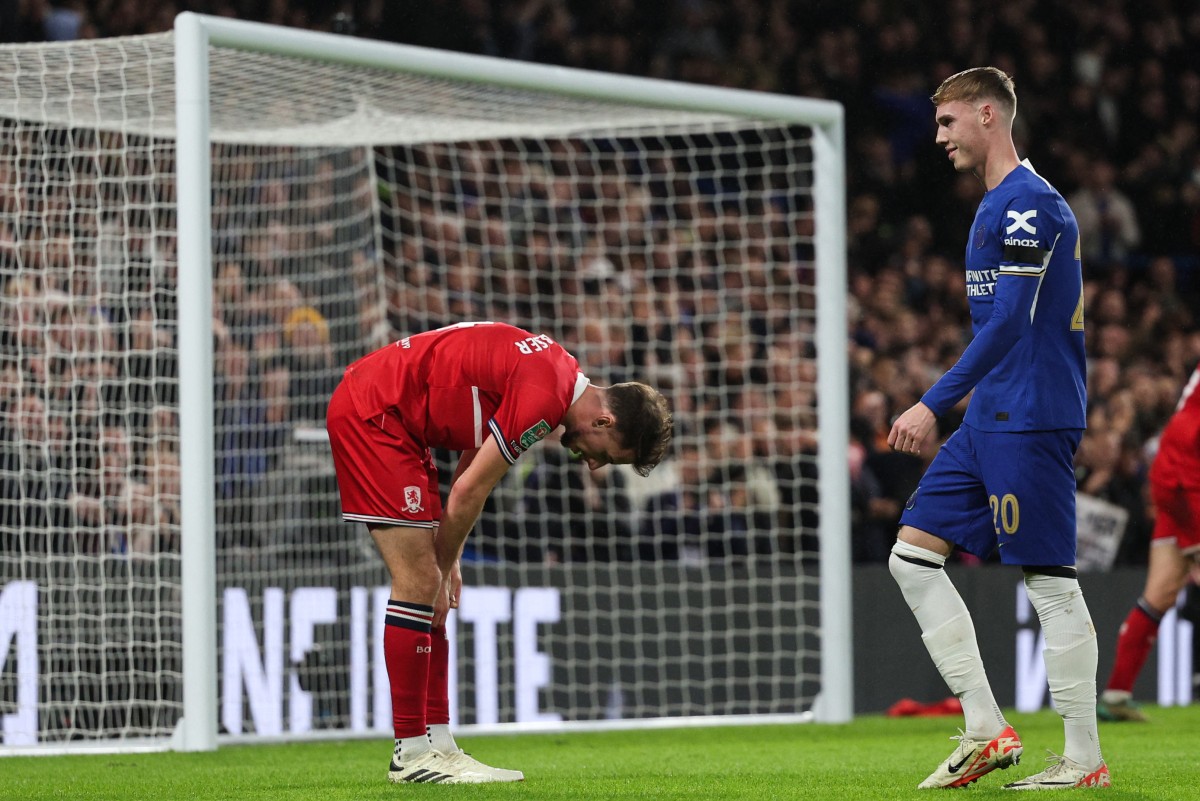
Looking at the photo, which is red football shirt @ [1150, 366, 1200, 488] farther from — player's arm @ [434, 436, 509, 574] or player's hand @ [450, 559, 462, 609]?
player's arm @ [434, 436, 509, 574]

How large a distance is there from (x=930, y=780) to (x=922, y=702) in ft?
16.9

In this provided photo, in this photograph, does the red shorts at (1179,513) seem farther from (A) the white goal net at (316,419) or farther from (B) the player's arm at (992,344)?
(B) the player's arm at (992,344)

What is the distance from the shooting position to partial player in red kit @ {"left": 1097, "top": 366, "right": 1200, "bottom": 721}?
316 inches

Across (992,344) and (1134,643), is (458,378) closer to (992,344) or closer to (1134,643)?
(992,344)

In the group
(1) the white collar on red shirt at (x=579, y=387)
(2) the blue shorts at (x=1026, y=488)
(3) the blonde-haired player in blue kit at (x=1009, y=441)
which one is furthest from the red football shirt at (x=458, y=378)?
(2) the blue shorts at (x=1026, y=488)

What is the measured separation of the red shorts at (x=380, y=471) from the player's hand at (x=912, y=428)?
143 centimetres

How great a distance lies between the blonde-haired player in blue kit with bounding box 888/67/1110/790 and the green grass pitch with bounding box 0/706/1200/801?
0.23 m

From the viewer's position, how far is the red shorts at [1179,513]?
8.02 meters

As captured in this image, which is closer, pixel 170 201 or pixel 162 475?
pixel 162 475

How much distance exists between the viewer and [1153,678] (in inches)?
413

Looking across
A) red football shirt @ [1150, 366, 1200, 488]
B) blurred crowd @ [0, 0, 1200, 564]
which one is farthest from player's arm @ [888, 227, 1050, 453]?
blurred crowd @ [0, 0, 1200, 564]

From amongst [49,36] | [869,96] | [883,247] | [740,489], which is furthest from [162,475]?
[869,96]

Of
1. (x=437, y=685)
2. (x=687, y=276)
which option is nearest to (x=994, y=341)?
(x=437, y=685)

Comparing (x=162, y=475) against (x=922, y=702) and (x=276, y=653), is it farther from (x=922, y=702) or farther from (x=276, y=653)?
(x=922, y=702)
